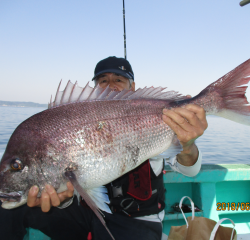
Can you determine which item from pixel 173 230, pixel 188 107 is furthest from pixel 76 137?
pixel 173 230

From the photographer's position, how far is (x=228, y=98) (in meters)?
1.85

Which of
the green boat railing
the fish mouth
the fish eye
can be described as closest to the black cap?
the green boat railing

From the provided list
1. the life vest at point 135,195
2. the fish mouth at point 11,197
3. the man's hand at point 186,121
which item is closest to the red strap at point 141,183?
the life vest at point 135,195

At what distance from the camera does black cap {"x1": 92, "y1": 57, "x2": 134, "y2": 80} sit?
297 centimetres

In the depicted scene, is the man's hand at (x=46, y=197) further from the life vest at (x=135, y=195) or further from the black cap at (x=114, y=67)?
the black cap at (x=114, y=67)

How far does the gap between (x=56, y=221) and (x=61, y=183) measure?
0.89 m

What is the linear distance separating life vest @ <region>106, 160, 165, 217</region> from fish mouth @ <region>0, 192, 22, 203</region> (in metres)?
1.06

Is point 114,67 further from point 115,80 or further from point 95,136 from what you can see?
point 95,136

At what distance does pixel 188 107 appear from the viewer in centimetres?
180

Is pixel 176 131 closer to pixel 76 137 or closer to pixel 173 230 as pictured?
pixel 76 137

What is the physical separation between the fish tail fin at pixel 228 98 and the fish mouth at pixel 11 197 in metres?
1.81

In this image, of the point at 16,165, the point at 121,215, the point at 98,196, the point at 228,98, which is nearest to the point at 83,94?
the point at 16,165

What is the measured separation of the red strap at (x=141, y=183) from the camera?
2252 mm

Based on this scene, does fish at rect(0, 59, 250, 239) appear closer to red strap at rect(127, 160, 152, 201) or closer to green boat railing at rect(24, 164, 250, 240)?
red strap at rect(127, 160, 152, 201)
